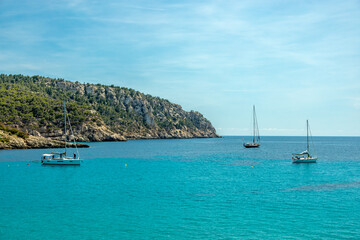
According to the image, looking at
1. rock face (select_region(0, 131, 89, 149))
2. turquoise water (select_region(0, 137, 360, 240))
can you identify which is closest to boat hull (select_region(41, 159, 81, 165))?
turquoise water (select_region(0, 137, 360, 240))

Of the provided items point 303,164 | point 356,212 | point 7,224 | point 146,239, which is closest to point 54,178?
point 7,224

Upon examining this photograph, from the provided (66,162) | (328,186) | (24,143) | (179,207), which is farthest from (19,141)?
A: (328,186)

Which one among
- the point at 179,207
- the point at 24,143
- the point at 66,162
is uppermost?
the point at 24,143

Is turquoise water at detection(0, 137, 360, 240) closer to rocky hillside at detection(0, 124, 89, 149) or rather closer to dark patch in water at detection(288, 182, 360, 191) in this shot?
dark patch in water at detection(288, 182, 360, 191)

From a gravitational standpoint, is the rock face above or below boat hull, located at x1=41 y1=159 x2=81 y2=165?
above

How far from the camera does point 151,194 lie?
4222 cm

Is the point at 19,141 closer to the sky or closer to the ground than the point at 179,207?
closer to the sky

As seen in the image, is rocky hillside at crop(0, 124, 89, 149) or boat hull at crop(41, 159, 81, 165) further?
rocky hillside at crop(0, 124, 89, 149)

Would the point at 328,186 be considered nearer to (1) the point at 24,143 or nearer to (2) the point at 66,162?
(2) the point at 66,162

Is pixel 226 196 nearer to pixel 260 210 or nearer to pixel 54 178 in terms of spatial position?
pixel 260 210

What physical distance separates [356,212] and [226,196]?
14.9m

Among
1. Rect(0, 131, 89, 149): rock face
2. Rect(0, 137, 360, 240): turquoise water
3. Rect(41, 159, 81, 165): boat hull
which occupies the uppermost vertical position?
Rect(0, 131, 89, 149): rock face

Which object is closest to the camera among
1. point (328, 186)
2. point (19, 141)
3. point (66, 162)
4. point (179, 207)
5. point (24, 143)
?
point (179, 207)

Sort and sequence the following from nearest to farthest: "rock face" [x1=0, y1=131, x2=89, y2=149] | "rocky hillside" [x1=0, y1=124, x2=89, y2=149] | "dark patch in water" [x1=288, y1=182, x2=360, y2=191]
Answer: "dark patch in water" [x1=288, y1=182, x2=360, y2=191] → "rock face" [x1=0, y1=131, x2=89, y2=149] → "rocky hillside" [x1=0, y1=124, x2=89, y2=149]
